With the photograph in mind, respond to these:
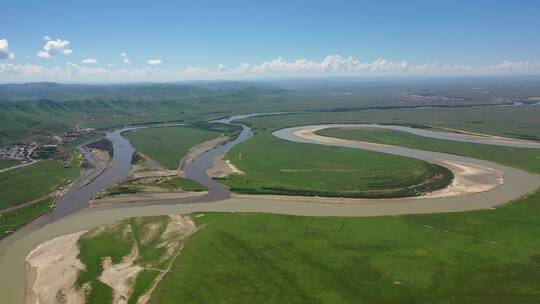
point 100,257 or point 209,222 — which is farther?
point 209,222

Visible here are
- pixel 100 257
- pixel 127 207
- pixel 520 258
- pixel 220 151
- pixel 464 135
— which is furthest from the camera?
pixel 464 135

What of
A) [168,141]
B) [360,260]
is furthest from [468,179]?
[168,141]

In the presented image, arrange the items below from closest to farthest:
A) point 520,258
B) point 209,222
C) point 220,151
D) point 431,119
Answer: point 520,258, point 209,222, point 220,151, point 431,119

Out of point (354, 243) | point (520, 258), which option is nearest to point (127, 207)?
point (354, 243)

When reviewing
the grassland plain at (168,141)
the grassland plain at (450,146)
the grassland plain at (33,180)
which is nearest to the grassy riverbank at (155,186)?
the grassland plain at (168,141)

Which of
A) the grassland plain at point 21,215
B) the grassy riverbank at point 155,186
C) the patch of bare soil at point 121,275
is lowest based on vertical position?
the patch of bare soil at point 121,275

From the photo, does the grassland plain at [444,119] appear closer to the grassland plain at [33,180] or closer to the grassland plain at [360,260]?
the grassland plain at [33,180]

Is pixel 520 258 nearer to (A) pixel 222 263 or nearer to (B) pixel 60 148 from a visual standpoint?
(A) pixel 222 263
